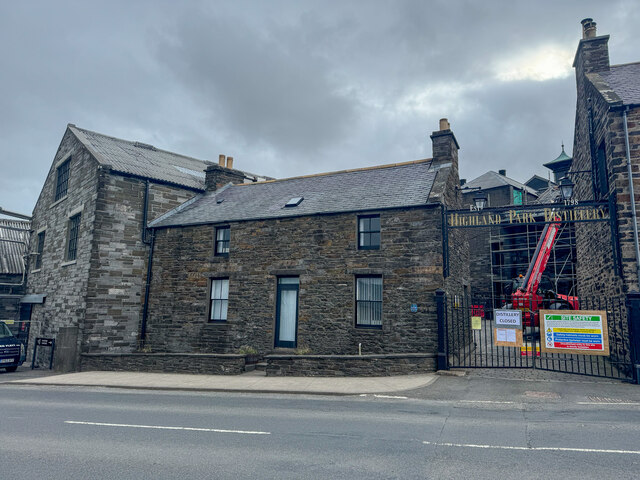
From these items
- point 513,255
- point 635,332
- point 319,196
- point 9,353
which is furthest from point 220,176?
point 513,255

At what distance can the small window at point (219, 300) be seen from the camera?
17625 mm

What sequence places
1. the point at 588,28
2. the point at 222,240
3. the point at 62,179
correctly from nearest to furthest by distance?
the point at 588,28
the point at 222,240
the point at 62,179

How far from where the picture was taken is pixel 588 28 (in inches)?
666

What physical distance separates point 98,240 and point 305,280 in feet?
30.2

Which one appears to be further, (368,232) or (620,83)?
(368,232)

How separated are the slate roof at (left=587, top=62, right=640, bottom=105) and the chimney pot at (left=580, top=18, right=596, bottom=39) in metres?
1.56

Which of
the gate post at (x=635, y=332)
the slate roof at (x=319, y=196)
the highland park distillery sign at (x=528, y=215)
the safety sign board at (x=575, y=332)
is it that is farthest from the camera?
the slate roof at (x=319, y=196)

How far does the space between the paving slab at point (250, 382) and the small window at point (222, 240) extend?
531cm

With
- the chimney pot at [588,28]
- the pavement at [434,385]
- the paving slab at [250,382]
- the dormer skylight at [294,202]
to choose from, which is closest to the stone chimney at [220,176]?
the dormer skylight at [294,202]

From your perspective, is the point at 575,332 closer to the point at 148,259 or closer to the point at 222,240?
the point at 222,240

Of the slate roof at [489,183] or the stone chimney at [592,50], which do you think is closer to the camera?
the stone chimney at [592,50]

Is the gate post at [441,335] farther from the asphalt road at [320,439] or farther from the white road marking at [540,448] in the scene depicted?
the white road marking at [540,448]

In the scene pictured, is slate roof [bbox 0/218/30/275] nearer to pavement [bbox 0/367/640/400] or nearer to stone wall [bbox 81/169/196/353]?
stone wall [bbox 81/169/196/353]

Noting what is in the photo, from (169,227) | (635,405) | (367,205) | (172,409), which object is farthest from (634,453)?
(169,227)
